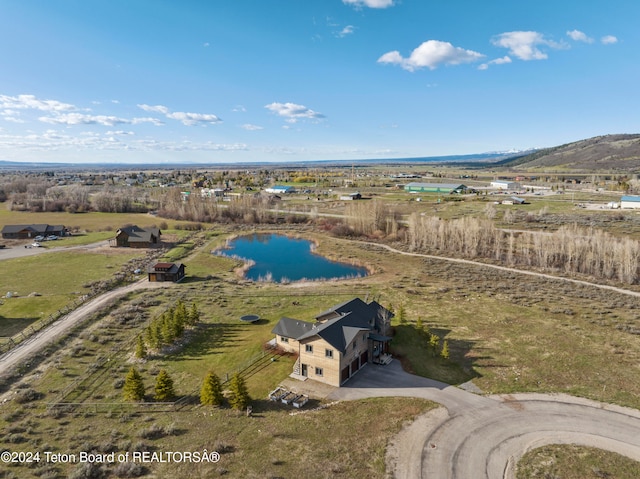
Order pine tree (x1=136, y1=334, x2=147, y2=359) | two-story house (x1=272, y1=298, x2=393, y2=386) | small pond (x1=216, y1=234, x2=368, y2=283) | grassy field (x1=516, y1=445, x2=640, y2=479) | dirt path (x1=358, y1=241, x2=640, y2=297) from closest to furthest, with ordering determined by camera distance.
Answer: grassy field (x1=516, y1=445, x2=640, y2=479)
two-story house (x1=272, y1=298, x2=393, y2=386)
pine tree (x1=136, y1=334, x2=147, y2=359)
dirt path (x1=358, y1=241, x2=640, y2=297)
small pond (x1=216, y1=234, x2=368, y2=283)

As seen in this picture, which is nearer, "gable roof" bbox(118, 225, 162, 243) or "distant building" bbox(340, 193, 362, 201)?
"gable roof" bbox(118, 225, 162, 243)

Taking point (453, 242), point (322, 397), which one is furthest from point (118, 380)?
point (453, 242)

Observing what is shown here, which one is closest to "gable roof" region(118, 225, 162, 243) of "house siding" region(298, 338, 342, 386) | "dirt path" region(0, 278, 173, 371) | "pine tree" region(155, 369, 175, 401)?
"dirt path" region(0, 278, 173, 371)

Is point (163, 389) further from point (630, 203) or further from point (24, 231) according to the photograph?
point (630, 203)

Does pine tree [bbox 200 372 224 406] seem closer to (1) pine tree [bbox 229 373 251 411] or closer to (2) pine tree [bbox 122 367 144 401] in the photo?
(1) pine tree [bbox 229 373 251 411]

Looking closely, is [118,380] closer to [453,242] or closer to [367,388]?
[367,388]

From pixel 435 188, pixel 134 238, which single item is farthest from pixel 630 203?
pixel 134 238

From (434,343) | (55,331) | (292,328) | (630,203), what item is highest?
(630,203)

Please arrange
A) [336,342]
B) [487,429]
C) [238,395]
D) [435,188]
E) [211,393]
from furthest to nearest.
Answer: [435,188] < [336,342] < [211,393] < [238,395] < [487,429]

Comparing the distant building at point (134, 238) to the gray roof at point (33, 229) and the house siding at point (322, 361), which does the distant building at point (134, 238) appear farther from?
the house siding at point (322, 361)
